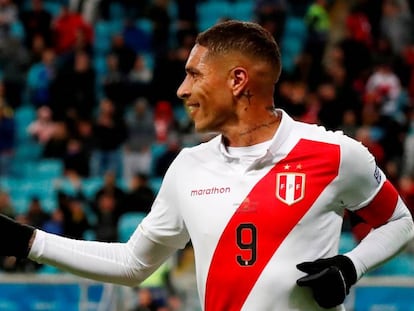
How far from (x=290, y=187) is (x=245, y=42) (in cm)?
49

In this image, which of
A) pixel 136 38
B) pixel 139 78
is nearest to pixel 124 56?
pixel 139 78

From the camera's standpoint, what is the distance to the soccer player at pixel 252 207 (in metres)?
3.93

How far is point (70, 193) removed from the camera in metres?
14.0

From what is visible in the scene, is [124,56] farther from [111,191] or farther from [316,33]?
[111,191]

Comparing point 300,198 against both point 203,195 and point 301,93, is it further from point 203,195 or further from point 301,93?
point 301,93

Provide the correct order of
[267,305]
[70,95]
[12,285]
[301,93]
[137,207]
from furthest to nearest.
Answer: [70,95] → [301,93] → [137,207] → [12,285] → [267,305]

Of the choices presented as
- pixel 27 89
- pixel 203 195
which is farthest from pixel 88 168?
pixel 203 195

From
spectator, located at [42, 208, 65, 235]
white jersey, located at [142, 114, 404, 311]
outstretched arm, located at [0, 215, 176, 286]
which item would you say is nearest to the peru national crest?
white jersey, located at [142, 114, 404, 311]

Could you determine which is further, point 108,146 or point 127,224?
point 108,146

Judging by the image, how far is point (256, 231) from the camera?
3.95 meters

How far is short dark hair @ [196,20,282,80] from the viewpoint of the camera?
403 centimetres

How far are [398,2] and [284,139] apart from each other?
13037 mm

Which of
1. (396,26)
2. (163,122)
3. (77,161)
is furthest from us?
(396,26)

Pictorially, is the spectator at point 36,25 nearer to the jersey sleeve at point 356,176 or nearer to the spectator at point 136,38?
the spectator at point 136,38
